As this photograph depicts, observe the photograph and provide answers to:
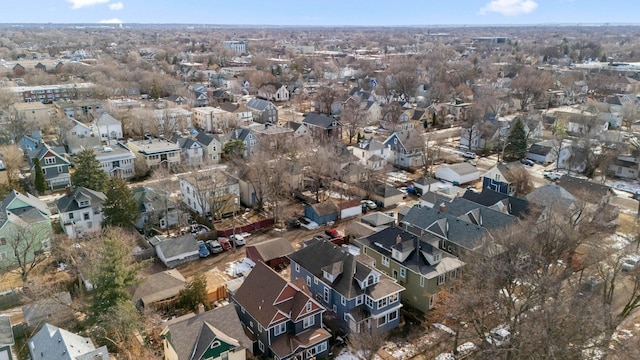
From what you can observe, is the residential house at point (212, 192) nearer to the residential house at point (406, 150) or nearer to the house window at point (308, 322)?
the house window at point (308, 322)

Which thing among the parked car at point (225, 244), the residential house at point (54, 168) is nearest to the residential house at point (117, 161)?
the residential house at point (54, 168)

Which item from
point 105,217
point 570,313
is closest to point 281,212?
point 105,217

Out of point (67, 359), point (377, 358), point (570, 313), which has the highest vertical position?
point (570, 313)

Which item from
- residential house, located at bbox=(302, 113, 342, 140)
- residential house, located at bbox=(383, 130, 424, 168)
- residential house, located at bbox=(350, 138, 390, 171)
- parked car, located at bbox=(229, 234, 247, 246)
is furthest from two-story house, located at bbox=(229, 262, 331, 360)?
residential house, located at bbox=(302, 113, 342, 140)

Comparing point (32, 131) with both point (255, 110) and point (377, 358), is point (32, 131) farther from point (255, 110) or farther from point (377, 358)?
point (377, 358)

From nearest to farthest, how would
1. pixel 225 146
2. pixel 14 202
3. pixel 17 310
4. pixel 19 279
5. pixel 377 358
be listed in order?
1. pixel 377 358
2. pixel 17 310
3. pixel 19 279
4. pixel 14 202
5. pixel 225 146

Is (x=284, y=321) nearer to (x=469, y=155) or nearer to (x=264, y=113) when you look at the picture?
(x=469, y=155)

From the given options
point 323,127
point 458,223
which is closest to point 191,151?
point 323,127
